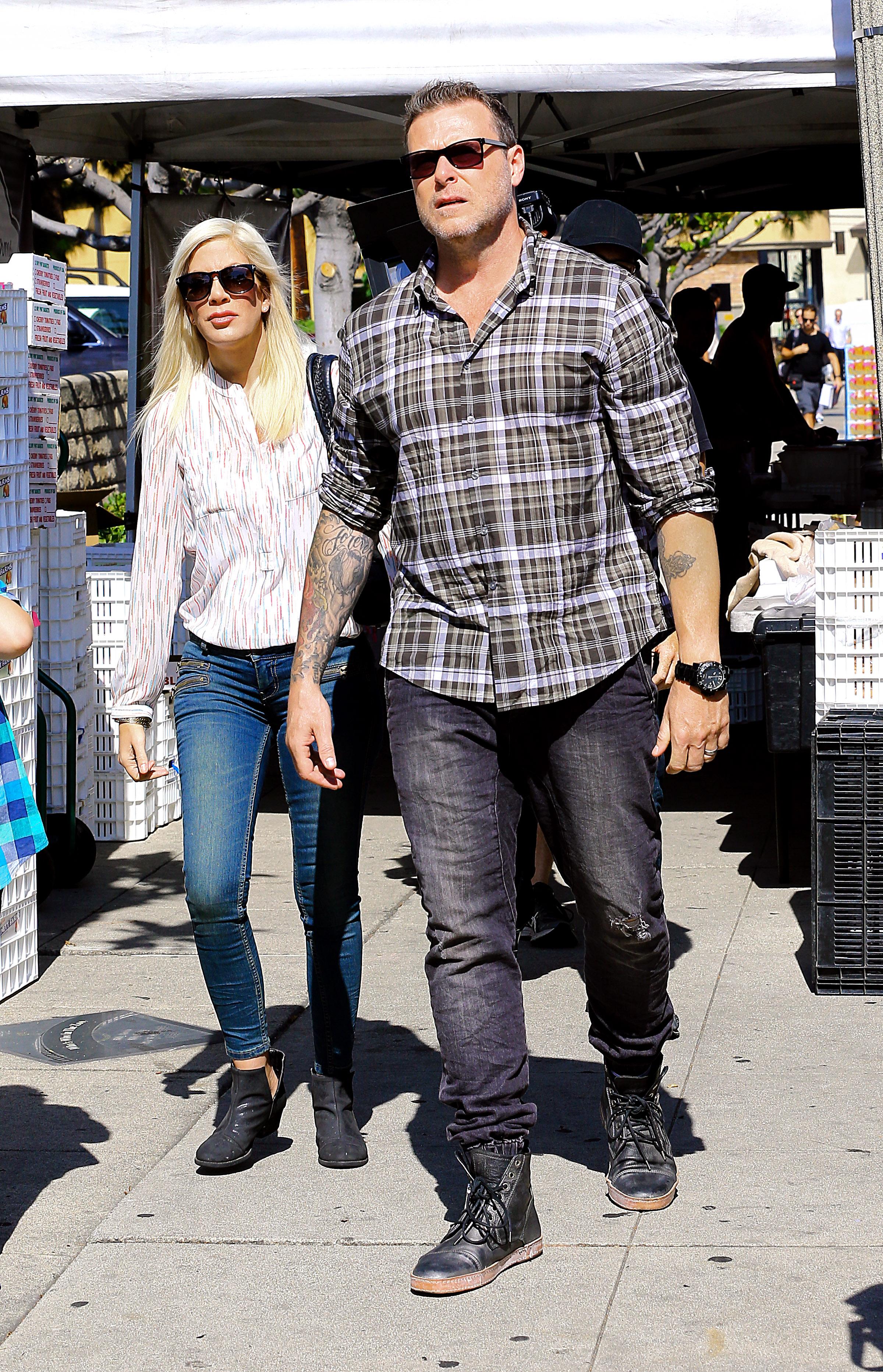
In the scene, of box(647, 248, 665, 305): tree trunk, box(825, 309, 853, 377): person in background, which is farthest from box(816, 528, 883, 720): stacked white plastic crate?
box(647, 248, 665, 305): tree trunk

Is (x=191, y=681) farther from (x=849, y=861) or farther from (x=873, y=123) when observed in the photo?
(x=873, y=123)

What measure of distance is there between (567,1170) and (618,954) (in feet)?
2.20

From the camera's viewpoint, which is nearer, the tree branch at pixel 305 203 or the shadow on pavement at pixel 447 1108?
the shadow on pavement at pixel 447 1108

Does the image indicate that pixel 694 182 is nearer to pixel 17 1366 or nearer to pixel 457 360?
pixel 457 360

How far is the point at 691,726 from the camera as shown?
3.46 m

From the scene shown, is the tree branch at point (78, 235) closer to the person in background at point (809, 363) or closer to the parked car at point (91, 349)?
the parked car at point (91, 349)

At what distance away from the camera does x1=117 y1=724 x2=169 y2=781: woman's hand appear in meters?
4.02

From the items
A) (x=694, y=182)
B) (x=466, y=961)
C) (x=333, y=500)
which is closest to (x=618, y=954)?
(x=466, y=961)

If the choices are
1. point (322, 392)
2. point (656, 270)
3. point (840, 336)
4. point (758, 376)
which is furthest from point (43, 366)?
point (656, 270)

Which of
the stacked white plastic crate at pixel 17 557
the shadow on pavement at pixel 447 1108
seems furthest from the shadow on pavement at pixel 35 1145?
the stacked white plastic crate at pixel 17 557

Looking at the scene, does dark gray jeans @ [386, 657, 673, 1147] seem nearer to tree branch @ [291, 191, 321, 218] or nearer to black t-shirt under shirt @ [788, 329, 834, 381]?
tree branch @ [291, 191, 321, 218]

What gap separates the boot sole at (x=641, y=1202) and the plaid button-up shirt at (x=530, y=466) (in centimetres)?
109

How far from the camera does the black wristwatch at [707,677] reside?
3.43 metres

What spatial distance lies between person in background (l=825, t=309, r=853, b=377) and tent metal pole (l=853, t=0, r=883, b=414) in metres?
9.68
